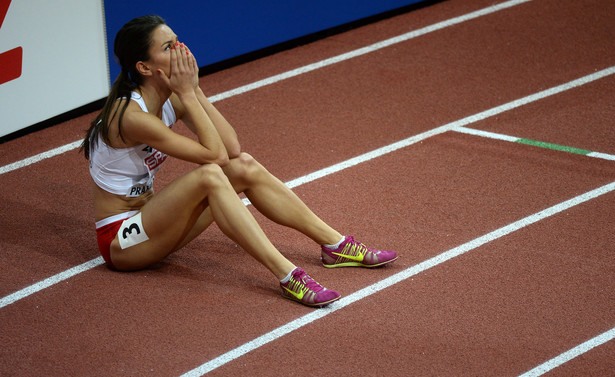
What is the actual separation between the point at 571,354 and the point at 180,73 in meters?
2.45

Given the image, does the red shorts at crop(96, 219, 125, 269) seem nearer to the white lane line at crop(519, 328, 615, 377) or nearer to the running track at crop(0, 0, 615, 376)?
the running track at crop(0, 0, 615, 376)

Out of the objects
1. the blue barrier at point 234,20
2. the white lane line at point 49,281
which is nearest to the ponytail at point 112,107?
the white lane line at point 49,281

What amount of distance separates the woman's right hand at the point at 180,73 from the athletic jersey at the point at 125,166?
19cm

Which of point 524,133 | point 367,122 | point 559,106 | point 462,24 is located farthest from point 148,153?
point 462,24

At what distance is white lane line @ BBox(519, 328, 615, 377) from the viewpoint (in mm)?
4020

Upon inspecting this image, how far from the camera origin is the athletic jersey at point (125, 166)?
4562 millimetres

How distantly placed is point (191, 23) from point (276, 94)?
42.2 inches

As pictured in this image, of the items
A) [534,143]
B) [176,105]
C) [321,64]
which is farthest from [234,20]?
[176,105]

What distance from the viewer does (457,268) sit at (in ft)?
16.1

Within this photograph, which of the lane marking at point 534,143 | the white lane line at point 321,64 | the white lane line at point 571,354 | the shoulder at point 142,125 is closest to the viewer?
the white lane line at point 571,354

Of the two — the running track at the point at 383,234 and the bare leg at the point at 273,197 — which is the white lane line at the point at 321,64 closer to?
the running track at the point at 383,234

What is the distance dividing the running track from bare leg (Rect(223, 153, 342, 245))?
0.26 meters

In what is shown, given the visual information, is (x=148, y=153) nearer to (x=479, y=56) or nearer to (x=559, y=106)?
(x=559, y=106)

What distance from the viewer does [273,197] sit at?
4746 millimetres
